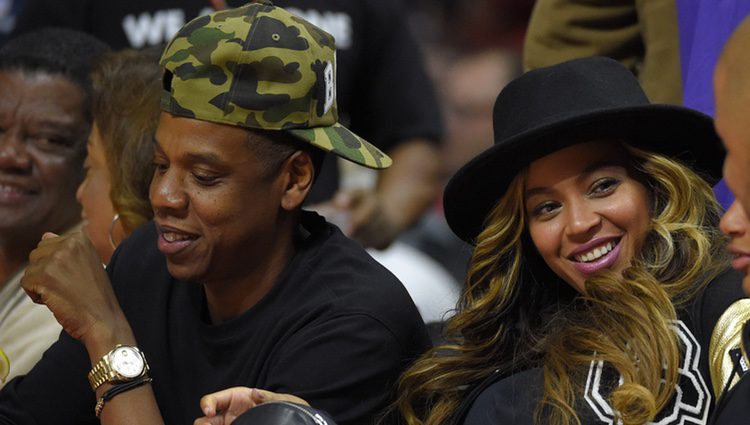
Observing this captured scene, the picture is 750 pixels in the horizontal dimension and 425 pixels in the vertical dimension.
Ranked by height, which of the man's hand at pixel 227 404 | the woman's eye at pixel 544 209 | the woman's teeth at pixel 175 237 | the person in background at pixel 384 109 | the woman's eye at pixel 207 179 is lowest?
the person in background at pixel 384 109

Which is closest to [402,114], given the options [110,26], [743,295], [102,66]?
[110,26]

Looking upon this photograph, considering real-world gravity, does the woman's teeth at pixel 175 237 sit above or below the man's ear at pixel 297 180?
below

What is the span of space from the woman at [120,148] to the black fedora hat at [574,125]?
0.87 m

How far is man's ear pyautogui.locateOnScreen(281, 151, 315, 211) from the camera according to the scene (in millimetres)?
2959

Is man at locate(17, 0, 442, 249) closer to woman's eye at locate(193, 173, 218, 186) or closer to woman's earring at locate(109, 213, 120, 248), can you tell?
woman's earring at locate(109, 213, 120, 248)

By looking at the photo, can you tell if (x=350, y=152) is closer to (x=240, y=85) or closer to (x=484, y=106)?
(x=240, y=85)

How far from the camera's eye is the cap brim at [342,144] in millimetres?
2900

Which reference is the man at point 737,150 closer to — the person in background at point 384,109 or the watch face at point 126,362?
the watch face at point 126,362

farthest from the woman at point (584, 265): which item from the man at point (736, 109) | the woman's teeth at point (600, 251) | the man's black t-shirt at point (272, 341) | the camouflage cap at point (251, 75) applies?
the man at point (736, 109)

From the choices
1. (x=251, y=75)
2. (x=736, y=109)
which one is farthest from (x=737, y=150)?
(x=251, y=75)

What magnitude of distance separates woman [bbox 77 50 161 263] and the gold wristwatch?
595 millimetres

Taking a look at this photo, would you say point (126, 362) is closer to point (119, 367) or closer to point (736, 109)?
point (119, 367)

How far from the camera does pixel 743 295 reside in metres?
2.63

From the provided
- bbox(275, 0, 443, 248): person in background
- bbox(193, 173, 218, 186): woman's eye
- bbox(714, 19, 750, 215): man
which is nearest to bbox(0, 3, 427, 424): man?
bbox(193, 173, 218, 186): woman's eye
